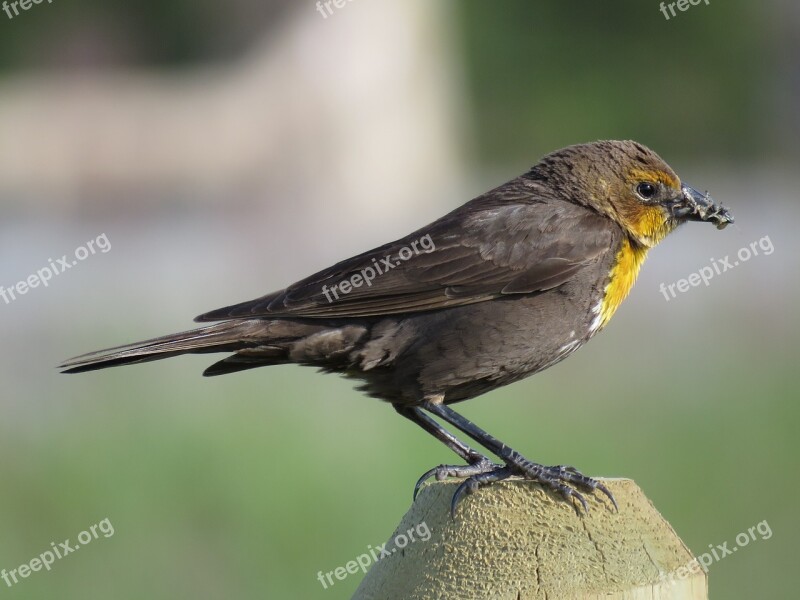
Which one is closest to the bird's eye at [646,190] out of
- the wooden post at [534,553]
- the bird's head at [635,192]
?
the bird's head at [635,192]

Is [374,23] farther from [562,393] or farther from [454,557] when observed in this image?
[454,557]

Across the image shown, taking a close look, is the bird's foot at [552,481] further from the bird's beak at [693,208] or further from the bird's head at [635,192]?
the bird's beak at [693,208]

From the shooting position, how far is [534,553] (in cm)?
258

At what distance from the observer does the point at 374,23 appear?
53.8 ft

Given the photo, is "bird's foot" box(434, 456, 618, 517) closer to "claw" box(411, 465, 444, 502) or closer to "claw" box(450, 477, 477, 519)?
"claw" box(450, 477, 477, 519)

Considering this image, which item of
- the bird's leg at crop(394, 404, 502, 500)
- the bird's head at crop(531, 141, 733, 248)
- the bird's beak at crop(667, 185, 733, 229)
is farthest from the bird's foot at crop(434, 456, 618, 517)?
the bird's beak at crop(667, 185, 733, 229)

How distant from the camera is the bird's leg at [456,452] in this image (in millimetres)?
3896

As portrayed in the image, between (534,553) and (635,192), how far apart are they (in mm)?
2217

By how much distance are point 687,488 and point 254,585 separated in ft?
7.40

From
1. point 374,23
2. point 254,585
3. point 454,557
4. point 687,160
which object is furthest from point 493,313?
point 687,160

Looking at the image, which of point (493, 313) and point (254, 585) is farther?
point (254, 585)

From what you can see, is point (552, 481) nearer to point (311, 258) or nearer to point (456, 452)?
point (456, 452)

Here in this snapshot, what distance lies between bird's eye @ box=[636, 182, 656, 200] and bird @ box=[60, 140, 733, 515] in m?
0.13

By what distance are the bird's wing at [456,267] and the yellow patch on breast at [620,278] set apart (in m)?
0.07
